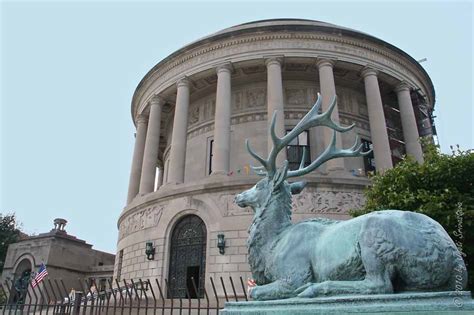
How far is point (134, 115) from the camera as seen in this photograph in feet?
102

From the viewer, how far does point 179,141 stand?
2219cm

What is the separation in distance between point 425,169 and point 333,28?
47.0 feet

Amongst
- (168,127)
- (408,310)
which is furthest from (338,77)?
(408,310)

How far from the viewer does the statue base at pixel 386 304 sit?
116 inches

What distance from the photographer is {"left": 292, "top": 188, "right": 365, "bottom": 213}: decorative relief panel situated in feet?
60.4

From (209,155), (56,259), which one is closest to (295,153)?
(209,155)

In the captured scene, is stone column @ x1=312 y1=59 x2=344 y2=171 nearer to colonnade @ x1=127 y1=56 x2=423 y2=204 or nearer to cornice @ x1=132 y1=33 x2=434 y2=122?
colonnade @ x1=127 y1=56 x2=423 y2=204

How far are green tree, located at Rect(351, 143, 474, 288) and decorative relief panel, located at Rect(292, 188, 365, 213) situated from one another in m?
5.69

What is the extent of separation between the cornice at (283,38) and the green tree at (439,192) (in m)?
12.7

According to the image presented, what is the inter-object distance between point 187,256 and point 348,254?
16332mm

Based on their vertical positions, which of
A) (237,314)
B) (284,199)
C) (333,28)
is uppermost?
(333,28)

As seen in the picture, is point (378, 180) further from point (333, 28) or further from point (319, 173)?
point (333, 28)

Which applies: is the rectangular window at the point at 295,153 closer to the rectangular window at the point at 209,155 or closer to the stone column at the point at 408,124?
the rectangular window at the point at 209,155

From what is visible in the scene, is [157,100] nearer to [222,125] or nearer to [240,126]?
[240,126]
